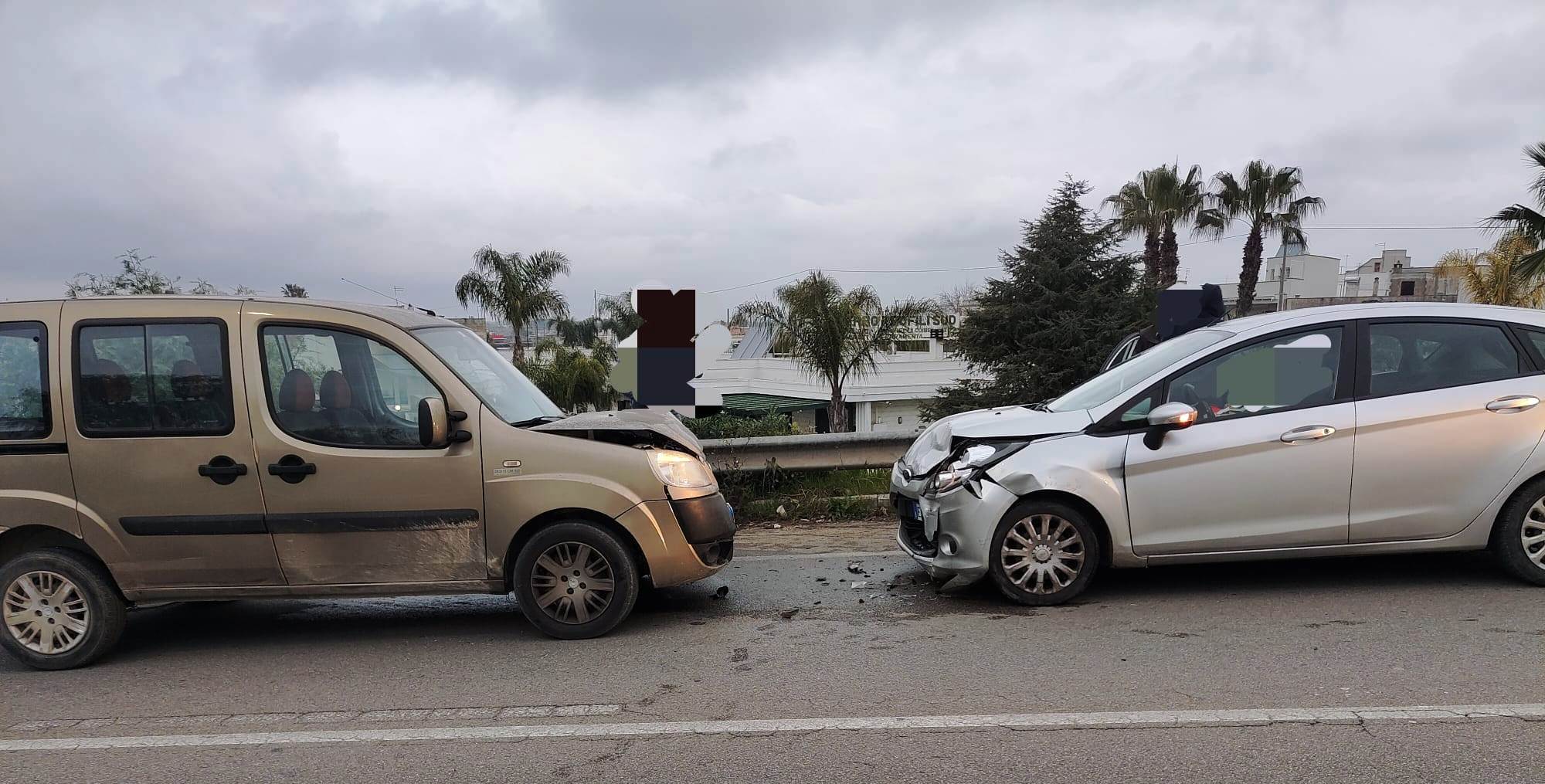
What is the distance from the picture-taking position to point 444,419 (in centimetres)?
507

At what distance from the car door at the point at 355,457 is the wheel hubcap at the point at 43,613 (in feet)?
3.72

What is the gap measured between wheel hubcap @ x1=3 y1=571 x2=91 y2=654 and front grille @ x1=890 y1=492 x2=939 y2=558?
458 cm

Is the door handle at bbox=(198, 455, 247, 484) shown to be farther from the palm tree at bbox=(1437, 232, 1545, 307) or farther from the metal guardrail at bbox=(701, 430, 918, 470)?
the palm tree at bbox=(1437, 232, 1545, 307)

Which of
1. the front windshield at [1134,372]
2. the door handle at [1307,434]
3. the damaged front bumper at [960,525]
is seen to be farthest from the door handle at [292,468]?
the door handle at [1307,434]

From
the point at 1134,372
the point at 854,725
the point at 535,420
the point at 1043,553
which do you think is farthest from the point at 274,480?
the point at 1134,372

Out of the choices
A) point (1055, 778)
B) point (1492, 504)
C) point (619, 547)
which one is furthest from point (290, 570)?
point (1492, 504)

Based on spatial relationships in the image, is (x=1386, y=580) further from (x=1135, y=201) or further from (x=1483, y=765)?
(x=1135, y=201)

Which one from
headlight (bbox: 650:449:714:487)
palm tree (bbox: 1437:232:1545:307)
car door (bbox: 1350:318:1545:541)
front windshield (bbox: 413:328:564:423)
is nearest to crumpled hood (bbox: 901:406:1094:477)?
headlight (bbox: 650:449:714:487)

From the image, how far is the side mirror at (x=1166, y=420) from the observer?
5414mm

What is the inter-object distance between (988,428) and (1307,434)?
1749 millimetres

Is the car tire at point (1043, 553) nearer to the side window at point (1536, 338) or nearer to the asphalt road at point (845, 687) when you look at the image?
the asphalt road at point (845, 687)

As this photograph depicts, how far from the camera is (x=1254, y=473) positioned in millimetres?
5480

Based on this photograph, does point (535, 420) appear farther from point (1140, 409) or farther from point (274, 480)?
point (1140, 409)

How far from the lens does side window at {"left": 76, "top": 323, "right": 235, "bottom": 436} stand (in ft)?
16.8
